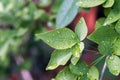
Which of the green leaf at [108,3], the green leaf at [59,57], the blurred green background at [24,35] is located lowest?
the blurred green background at [24,35]

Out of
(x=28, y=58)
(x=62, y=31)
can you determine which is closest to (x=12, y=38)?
(x=28, y=58)

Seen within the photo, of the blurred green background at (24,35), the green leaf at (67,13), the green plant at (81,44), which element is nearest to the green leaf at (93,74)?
the green plant at (81,44)

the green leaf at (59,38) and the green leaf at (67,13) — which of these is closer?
the green leaf at (59,38)

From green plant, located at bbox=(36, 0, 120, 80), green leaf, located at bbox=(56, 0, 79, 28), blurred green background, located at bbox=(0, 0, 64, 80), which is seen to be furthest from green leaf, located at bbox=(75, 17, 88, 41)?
blurred green background, located at bbox=(0, 0, 64, 80)

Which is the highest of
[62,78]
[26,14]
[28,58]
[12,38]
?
[62,78]

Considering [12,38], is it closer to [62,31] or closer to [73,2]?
[73,2]

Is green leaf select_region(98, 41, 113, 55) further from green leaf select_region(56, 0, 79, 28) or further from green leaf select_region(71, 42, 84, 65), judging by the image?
green leaf select_region(56, 0, 79, 28)

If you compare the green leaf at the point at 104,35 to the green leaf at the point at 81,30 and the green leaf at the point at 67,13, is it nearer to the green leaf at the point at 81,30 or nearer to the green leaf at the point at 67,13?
the green leaf at the point at 81,30
